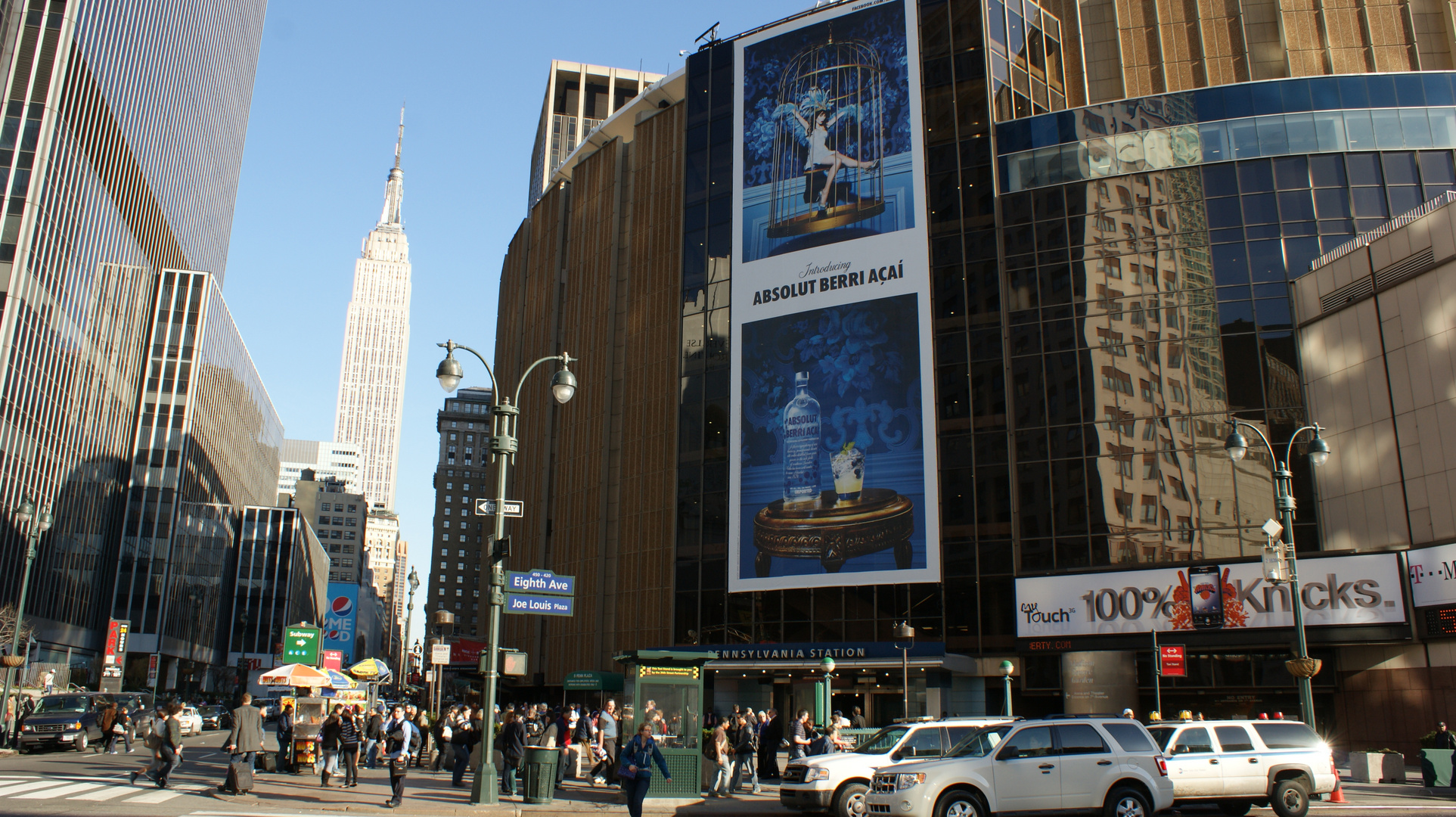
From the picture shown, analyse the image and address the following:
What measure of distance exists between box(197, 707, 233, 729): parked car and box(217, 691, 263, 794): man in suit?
45572 millimetres

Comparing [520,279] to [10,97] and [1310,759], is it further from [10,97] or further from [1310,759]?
[1310,759]

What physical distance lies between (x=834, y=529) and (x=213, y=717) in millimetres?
48045

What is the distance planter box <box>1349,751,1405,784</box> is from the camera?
2689cm

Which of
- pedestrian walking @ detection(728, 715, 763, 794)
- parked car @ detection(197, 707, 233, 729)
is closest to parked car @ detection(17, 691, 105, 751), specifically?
pedestrian walking @ detection(728, 715, 763, 794)

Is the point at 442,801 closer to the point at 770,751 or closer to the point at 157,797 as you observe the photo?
the point at 157,797

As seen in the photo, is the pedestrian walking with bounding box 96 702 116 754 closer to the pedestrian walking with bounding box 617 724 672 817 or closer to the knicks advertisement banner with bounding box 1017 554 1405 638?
the pedestrian walking with bounding box 617 724 672 817

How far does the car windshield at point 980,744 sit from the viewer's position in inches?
631

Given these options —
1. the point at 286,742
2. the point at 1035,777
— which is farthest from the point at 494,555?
the point at 286,742

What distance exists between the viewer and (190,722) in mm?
51906

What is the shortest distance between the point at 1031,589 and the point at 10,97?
65.1 m

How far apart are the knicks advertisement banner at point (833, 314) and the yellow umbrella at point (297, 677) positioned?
20.3 m

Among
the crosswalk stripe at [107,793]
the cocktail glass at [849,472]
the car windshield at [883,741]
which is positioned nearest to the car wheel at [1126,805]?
the car windshield at [883,741]

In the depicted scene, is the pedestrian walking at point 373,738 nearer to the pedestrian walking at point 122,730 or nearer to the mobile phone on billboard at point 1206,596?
the pedestrian walking at point 122,730

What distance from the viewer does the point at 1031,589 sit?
40594 millimetres
